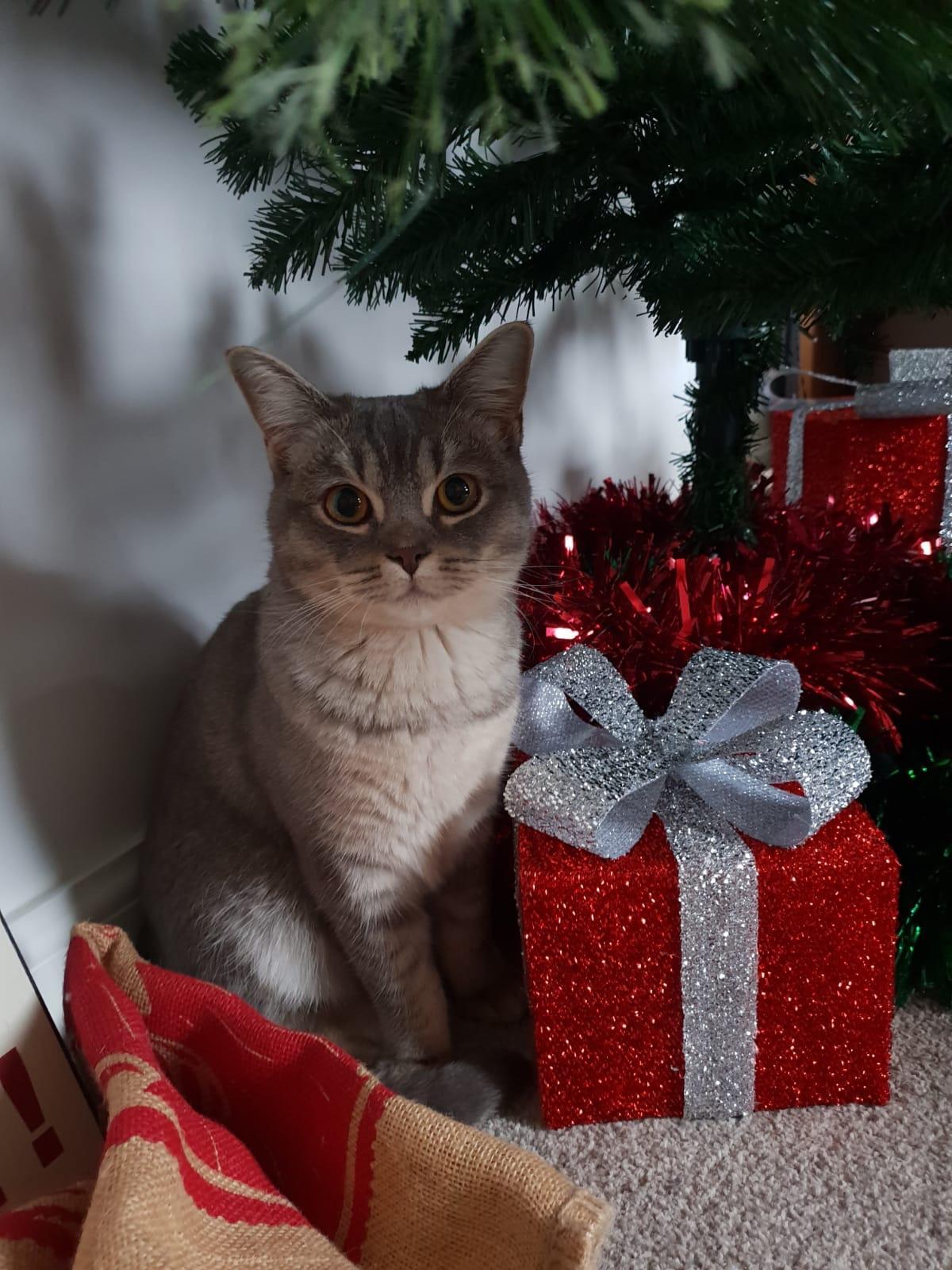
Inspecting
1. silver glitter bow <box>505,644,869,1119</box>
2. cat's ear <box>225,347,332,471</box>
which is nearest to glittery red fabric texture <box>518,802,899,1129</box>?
silver glitter bow <box>505,644,869,1119</box>

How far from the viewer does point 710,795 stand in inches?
28.3

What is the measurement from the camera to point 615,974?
2.32 feet

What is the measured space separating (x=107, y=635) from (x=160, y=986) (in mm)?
394

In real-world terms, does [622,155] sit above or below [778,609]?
above

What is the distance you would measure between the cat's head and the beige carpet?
47cm

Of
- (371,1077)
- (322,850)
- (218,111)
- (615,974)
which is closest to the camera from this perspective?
(218,111)

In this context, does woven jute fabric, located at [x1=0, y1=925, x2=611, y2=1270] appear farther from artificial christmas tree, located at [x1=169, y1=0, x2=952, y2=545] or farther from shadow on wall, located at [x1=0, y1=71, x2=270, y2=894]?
artificial christmas tree, located at [x1=169, y1=0, x2=952, y2=545]

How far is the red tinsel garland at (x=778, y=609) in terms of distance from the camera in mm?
878

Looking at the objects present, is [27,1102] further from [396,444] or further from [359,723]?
[396,444]

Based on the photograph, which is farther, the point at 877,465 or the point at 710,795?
the point at 877,465

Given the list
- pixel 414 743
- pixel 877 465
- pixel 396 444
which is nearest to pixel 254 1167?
pixel 414 743

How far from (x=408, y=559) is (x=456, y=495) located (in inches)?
4.1

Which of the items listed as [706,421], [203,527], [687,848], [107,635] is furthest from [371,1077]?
[706,421]

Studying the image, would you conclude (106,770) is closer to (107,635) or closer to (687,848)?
(107,635)
